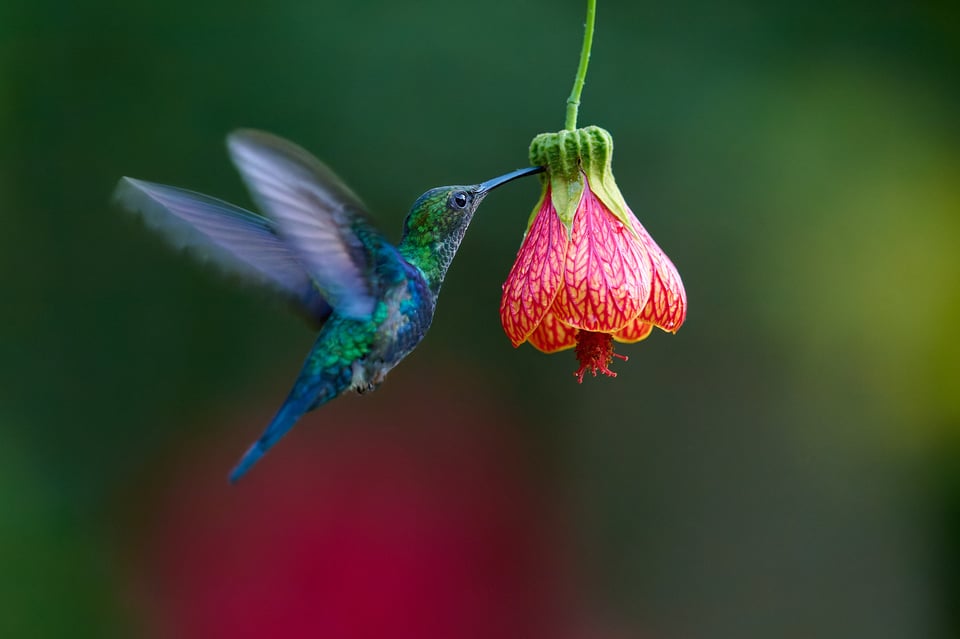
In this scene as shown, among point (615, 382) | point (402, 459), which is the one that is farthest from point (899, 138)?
point (402, 459)

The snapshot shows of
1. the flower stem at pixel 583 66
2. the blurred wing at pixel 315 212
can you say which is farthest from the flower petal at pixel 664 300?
the blurred wing at pixel 315 212

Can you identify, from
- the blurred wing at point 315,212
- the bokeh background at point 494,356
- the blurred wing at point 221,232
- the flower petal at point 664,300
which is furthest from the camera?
the bokeh background at point 494,356

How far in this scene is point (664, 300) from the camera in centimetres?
154

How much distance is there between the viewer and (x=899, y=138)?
3.53 m

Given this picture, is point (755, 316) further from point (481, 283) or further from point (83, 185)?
point (83, 185)

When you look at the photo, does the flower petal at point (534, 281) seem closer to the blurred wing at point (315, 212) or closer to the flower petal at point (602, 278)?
the flower petal at point (602, 278)

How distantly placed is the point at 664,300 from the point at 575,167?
257mm

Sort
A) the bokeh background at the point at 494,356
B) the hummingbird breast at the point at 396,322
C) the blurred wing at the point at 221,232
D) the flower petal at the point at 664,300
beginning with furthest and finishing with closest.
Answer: the bokeh background at the point at 494,356
the flower petal at the point at 664,300
the hummingbird breast at the point at 396,322
the blurred wing at the point at 221,232

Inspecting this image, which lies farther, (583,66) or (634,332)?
(634,332)

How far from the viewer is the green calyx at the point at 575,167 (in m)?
1.61

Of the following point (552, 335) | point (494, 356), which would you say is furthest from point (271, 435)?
point (494, 356)

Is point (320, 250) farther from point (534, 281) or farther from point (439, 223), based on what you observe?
point (534, 281)

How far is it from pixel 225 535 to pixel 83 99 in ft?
4.42

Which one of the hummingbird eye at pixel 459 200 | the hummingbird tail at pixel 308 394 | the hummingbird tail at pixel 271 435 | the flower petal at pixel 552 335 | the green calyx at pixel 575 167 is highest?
the green calyx at pixel 575 167
